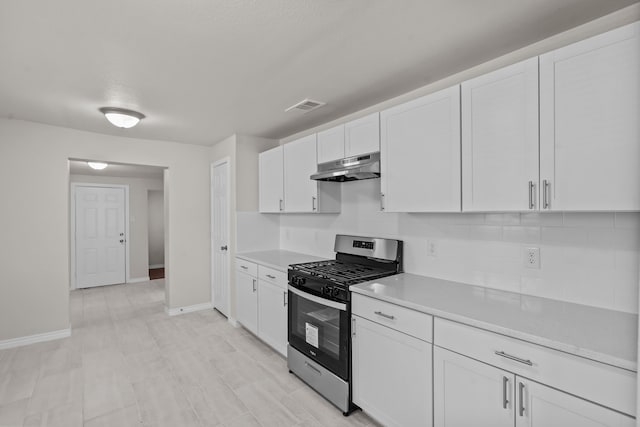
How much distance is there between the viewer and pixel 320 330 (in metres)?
2.50

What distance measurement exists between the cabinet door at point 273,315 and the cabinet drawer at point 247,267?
0.17m

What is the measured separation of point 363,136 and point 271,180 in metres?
1.57

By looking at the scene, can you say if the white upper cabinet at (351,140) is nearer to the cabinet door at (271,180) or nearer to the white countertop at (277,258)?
the cabinet door at (271,180)

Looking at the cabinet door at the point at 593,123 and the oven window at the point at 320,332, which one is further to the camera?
the oven window at the point at 320,332

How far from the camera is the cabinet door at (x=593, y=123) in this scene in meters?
1.32

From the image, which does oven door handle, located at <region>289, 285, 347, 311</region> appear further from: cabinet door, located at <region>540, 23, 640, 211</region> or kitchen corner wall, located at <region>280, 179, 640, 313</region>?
cabinet door, located at <region>540, 23, 640, 211</region>

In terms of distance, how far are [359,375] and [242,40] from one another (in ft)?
7.44

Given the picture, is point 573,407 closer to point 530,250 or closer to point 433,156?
point 530,250

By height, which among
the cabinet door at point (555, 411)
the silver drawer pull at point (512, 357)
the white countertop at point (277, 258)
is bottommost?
the cabinet door at point (555, 411)

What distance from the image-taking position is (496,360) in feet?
4.82

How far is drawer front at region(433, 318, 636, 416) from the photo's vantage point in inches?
45.5

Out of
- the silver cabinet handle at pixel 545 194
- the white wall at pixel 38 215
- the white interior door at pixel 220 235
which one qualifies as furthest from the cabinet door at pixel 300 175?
the white wall at pixel 38 215

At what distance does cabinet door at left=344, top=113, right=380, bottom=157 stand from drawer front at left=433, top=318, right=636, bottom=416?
1.41 meters

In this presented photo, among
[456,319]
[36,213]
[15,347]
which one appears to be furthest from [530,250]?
[15,347]
